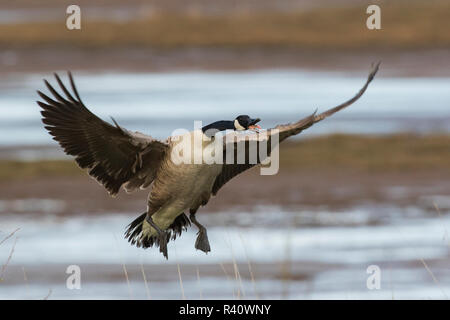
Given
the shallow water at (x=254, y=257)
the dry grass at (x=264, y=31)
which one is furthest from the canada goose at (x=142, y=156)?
the dry grass at (x=264, y=31)

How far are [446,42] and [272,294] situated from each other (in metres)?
16.4

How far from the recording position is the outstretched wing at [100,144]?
6660 millimetres

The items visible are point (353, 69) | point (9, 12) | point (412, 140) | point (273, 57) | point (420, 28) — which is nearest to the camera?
point (412, 140)

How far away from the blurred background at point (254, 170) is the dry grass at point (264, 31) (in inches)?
2.6

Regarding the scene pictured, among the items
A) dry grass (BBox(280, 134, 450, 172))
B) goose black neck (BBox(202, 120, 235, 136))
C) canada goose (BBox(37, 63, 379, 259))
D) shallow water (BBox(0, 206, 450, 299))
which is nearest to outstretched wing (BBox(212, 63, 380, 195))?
canada goose (BBox(37, 63, 379, 259))

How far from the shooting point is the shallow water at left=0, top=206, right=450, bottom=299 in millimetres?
9039

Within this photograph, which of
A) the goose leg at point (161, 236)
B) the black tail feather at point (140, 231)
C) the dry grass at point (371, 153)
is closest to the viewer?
the goose leg at point (161, 236)

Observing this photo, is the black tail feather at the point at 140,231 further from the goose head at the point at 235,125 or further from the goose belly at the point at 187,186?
the goose head at the point at 235,125

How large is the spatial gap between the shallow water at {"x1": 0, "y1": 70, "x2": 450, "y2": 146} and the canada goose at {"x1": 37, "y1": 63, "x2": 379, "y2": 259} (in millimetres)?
8545

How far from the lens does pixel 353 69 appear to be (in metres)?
22.3

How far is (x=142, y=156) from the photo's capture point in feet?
22.5

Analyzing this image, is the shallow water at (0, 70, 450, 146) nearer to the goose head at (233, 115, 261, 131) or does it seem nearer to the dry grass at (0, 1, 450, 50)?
the dry grass at (0, 1, 450, 50)
